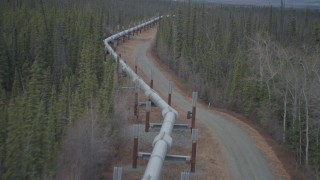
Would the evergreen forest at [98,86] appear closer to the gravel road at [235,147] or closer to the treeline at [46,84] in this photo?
the treeline at [46,84]

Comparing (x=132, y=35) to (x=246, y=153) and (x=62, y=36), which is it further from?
(x=246, y=153)

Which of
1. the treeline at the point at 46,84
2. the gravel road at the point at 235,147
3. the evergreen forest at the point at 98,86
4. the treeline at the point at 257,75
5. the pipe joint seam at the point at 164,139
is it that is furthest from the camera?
the treeline at the point at 257,75

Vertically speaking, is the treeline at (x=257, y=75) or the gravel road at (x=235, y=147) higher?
the treeline at (x=257, y=75)

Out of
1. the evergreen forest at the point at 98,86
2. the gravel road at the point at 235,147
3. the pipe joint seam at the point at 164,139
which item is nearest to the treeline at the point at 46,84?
the evergreen forest at the point at 98,86

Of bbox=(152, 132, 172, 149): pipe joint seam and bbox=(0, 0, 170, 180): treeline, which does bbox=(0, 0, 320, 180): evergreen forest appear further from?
bbox=(152, 132, 172, 149): pipe joint seam

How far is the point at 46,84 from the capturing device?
65.2m

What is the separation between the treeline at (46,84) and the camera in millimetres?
32688

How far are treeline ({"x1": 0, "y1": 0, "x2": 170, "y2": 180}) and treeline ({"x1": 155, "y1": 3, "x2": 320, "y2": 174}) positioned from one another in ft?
46.2

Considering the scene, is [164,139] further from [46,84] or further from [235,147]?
[46,84]

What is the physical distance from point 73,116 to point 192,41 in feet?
182

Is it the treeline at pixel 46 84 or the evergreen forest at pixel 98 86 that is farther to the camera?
the treeline at pixel 46 84

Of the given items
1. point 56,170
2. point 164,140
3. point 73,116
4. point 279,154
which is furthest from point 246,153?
point 73,116

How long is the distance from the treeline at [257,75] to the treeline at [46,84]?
14.1 metres

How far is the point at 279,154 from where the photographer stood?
116ft
